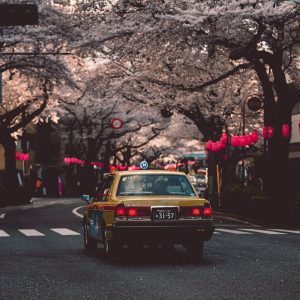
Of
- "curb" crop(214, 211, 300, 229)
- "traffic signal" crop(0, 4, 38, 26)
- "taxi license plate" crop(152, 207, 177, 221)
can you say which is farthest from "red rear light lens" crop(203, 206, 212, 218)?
"curb" crop(214, 211, 300, 229)

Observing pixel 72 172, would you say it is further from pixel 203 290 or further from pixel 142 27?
pixel 203 290

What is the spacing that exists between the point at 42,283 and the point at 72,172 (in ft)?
232

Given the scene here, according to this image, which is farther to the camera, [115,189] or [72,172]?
[72,172]

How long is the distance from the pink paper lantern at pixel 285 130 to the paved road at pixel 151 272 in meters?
10.6

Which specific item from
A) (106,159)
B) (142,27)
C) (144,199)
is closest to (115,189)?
(144,199)

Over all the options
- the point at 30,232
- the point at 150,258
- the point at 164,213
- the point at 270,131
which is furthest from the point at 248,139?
the point at 164,213

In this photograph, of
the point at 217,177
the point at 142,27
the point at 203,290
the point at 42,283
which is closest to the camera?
the point at 203,290

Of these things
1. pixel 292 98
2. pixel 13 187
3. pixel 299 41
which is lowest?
pixel 13 187

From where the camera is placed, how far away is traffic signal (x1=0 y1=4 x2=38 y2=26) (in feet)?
61.3

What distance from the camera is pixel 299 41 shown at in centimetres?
2830

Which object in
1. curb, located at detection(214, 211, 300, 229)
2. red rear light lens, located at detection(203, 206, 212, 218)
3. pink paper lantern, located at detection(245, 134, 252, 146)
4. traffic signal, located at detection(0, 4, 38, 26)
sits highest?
traffic signal, located at detection(0, 4, 38, 26)

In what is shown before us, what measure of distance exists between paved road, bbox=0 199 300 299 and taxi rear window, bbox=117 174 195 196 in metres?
1.22

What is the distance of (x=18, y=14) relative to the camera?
62.1 feet

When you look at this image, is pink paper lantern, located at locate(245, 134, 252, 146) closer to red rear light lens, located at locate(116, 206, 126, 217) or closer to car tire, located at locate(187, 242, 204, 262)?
car tire, located at locate(187, 242, 204, 262)
